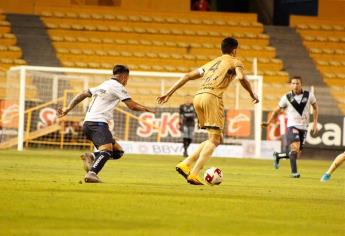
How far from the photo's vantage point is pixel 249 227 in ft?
27.2

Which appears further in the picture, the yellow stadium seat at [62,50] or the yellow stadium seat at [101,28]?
the yellow stadium seat at [101,28]

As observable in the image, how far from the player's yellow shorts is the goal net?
15730 mm

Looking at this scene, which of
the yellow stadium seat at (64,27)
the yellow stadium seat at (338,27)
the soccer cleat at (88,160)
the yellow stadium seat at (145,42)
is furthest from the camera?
the yellow stadium seat at (338,27)

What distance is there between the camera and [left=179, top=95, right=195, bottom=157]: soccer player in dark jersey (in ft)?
92.7

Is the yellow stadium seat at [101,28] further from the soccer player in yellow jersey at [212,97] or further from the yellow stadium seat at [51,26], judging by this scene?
the soccer player in yellow jersey at [212,97]

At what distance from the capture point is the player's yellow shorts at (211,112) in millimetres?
13258

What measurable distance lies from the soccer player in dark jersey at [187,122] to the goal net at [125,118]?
3.74ft

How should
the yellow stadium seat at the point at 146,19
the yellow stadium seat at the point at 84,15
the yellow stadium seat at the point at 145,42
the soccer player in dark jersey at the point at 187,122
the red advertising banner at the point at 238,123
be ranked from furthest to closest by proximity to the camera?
the yellow stadium seat at the point at 146,19, the yellow stadium seat at the point at 84,15, the yellow stadium seat at the point at 145,42, the red advertising banner at the point at 238,123, the soccer player in dark jersey at the point at 187,122

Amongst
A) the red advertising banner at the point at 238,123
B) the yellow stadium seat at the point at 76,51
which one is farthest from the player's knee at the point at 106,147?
the yellow stadium seat at the point at 76,51

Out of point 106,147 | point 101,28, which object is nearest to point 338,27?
point 101,28

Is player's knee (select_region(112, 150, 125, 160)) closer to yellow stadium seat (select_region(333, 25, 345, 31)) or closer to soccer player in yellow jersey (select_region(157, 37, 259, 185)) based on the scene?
soccer player in yellow jersey (select_region(157, 37, 259, 185))

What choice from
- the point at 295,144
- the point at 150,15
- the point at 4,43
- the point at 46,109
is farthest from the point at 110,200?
the point at 150,15

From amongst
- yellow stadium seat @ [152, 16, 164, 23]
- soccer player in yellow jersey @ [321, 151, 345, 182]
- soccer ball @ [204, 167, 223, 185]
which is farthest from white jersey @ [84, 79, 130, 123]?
yellow stadium seat @ [152, 16, 164, 23]

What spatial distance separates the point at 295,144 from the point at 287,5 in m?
25.2
